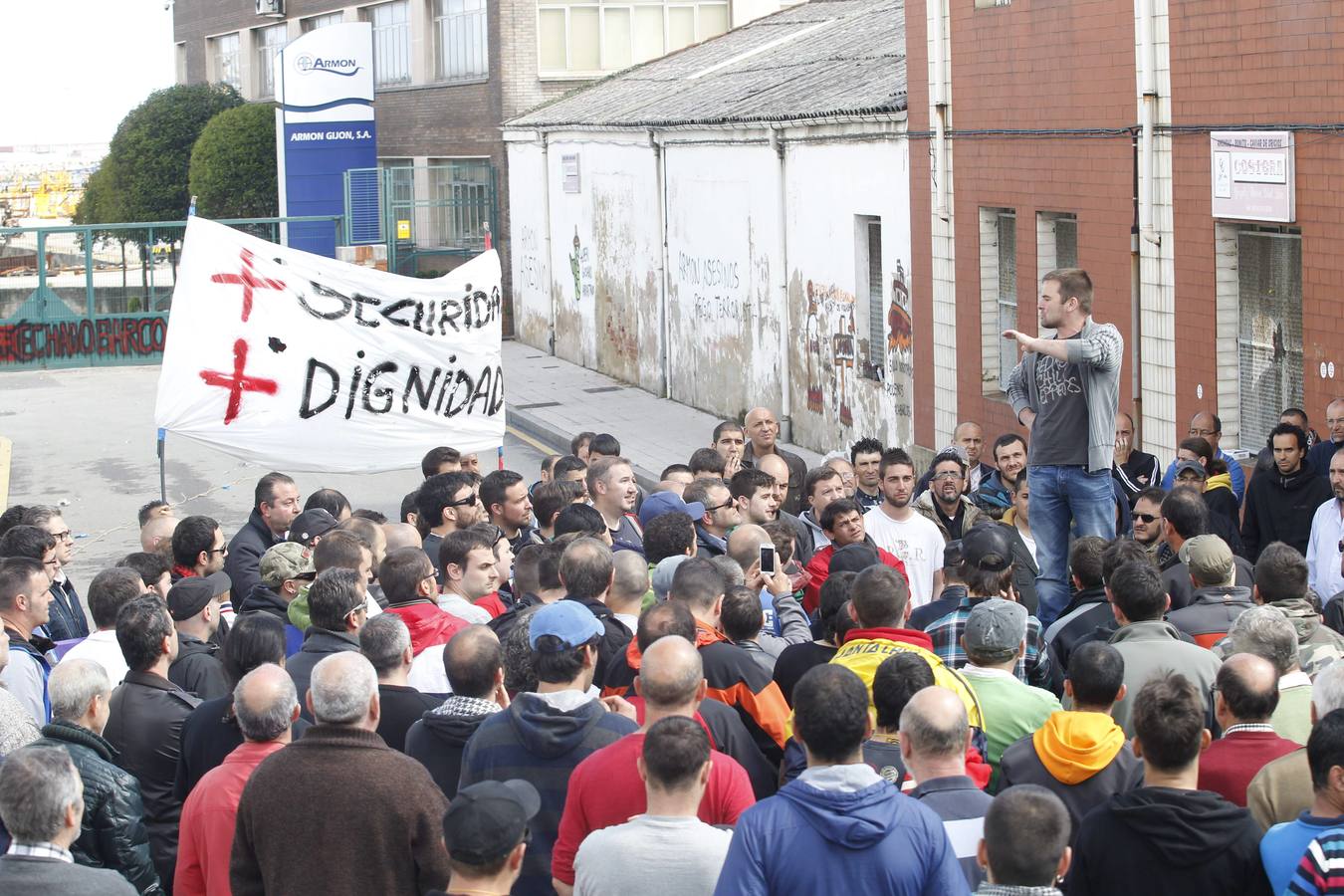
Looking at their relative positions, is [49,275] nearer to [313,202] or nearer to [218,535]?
[313,202]

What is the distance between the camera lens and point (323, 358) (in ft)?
42.4

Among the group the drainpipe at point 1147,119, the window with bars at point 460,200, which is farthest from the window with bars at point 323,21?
the drainpipe at point 1147,119

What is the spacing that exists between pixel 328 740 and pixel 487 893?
1.03 metres

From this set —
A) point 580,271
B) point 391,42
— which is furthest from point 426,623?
point 391,42

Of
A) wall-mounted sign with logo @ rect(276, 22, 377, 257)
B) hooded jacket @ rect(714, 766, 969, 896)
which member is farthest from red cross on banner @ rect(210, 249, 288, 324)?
wall-mounted sign with logo @ rect(276, 22, 377, 257)

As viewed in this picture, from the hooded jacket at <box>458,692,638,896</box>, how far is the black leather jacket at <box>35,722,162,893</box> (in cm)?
122

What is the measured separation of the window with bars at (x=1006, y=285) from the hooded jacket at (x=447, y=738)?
38.0 ft

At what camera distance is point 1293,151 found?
464 inches

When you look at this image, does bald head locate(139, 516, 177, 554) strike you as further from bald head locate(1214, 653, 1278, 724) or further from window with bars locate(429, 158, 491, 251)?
window with bars locate(429, 158, 491, 251)

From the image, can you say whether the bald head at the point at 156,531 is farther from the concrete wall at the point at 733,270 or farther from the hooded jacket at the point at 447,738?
the concrete wall at the point at 733,270

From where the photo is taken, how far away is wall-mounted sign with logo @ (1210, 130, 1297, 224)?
39.0 feet

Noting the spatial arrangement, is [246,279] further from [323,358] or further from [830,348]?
[830,348]

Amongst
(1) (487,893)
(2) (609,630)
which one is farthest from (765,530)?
(1) (487,893)

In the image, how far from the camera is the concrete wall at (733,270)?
1912cm
